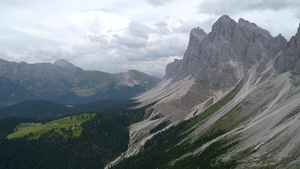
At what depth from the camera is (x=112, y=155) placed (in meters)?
200

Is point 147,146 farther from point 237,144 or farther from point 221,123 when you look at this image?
point 237,144

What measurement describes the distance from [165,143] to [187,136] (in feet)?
64.3

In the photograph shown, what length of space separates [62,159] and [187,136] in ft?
347

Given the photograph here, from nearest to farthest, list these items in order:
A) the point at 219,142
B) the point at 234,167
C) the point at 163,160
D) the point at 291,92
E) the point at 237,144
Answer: the point at 234,167 < the point at 237,144 < the point at 219,142 < the point at 163,160 < the point at 291,92

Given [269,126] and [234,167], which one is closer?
[234,167]

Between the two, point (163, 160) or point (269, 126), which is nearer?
point (269, 126)

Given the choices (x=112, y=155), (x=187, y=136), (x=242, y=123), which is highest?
(x=242, y=123)

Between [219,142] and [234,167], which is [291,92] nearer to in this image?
[219,142]

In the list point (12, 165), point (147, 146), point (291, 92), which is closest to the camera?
point (291, 92)

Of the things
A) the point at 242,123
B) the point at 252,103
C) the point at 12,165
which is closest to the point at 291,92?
the point at 252,103

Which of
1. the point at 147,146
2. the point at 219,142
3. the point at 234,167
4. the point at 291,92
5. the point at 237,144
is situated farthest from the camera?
the point at 147,146

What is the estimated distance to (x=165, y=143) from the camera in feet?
616

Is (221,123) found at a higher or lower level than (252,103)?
lower

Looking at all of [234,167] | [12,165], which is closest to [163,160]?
[234,167]
